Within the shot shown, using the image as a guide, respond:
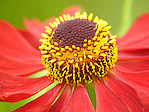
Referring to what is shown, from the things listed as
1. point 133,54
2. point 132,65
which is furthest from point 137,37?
point 132,65

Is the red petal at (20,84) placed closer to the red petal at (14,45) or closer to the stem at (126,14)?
the red petal at (14,45)

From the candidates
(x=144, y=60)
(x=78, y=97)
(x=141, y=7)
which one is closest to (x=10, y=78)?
(x=78, y=97)

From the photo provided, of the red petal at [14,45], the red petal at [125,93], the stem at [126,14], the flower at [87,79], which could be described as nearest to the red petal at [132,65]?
the flower at [87,79]

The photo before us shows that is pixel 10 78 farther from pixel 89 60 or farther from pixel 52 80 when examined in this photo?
pixel 89 60

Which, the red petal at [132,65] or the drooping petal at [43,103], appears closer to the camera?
the drooping petal at [43,103]

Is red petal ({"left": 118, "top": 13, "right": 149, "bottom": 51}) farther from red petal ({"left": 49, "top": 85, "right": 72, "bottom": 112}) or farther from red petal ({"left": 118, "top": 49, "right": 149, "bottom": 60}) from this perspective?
red petal ({"left": 49, "top": 85, "right": 72, "bottom": 112})

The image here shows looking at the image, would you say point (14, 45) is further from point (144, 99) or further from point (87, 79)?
point (144, 99)

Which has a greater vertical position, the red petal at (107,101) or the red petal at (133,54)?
the red petal at (133,54)
